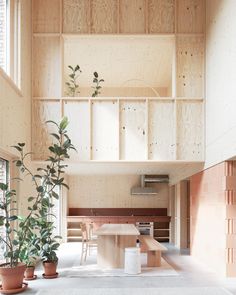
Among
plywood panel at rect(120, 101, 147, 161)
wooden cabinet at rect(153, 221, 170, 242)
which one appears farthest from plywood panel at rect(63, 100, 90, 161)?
wooden cabinet at rect(153, 221, 170, 242)

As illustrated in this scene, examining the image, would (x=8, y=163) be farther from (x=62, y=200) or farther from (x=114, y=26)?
(x=62, y=200)

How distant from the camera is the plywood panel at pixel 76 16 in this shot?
7.47m

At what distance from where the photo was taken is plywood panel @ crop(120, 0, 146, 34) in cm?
748

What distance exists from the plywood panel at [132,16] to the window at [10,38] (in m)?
1.93

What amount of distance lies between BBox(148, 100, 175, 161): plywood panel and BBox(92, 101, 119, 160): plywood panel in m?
0.60

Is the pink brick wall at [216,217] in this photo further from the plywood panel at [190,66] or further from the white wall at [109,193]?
the white wall at [109,193]

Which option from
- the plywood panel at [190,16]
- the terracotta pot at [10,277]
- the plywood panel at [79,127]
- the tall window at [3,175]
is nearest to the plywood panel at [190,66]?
the plywood panel at [190,16]

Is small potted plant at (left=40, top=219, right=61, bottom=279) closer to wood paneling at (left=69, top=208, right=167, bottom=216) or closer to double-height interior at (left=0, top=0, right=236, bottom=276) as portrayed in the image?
double-height interior at (left=0, top=0, right=236, bottom=276)

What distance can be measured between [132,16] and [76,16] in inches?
40.3

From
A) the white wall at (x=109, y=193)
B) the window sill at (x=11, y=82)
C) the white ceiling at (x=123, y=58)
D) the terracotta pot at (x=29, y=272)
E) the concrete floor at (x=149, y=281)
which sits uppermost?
the white ceiling at (x=123, y=58)

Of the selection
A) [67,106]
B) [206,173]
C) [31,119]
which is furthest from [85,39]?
[206,173]

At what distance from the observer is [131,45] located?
9.03 meters

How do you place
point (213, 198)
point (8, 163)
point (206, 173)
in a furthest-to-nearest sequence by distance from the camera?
point (206, 173) < point (213, 198) < point (8, 163)

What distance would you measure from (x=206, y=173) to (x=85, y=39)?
3.30 m
